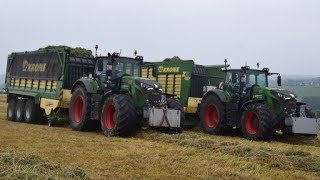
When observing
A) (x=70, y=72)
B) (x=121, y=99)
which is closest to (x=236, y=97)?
(x=121, y=99)

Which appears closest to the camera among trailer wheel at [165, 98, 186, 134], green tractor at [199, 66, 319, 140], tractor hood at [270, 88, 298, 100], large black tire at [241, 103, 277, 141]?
large black tire at [241, 103, 277, 141]

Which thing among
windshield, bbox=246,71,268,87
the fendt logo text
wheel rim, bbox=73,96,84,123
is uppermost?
the fendt logo text

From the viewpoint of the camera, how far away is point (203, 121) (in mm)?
16250

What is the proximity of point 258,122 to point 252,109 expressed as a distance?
1.42ft

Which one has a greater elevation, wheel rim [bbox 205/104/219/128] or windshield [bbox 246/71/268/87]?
windshield [bbox 246/71/268/87]

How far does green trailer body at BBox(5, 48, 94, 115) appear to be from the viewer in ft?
53.4

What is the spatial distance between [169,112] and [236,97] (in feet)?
10.4

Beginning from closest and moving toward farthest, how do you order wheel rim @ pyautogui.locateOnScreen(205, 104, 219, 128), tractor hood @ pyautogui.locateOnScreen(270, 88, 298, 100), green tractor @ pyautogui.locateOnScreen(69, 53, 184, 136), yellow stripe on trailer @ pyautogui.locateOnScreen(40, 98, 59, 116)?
green tractor @ pyautogui.locateOnScreen(69, 53, 184, 136)
tractor hood @ pyautogui.locateOnScreen(270, 88, 298, 100)
wheel rim @ pyautogui.locateOnScreen(205, 104, 219, 128)
yellow stripe on trailer @ pyautogui.locateOnScreen(40, 98, 59, 116)

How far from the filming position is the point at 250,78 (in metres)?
15.4

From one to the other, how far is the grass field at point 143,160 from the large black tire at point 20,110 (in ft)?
23.0

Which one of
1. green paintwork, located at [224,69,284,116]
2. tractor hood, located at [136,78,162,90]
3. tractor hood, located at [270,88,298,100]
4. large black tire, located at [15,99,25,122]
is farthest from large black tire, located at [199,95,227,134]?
large black tire, located at [15,99,25,122]

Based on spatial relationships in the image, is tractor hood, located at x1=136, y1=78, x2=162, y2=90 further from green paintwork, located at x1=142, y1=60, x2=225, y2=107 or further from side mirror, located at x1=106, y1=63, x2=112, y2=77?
green paintwork, located at x1=142, y1=60, x2=225, y2=107

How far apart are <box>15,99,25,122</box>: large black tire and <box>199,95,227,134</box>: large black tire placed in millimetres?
7335

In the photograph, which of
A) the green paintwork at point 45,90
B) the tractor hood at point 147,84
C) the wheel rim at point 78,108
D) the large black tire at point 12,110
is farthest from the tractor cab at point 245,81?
the large black tire at point 12,110
